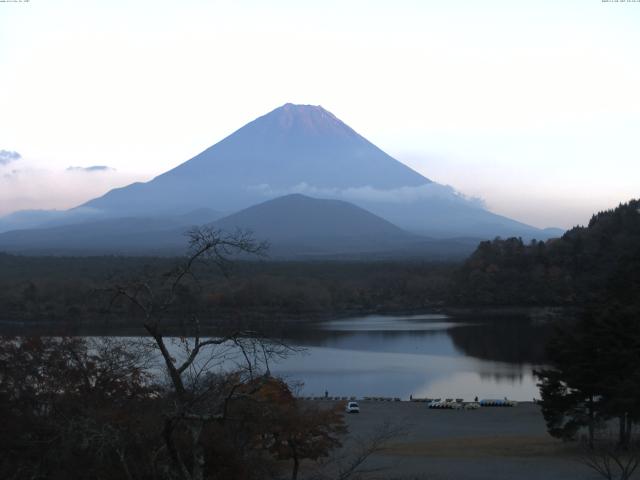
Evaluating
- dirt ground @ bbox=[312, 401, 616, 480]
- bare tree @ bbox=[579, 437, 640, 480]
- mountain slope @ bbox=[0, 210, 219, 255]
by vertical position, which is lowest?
dirt ground @ bbox=[312, 401, 616, 480]

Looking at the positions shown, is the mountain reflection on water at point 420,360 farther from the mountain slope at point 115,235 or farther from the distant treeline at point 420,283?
the mountain slope at point 115,235

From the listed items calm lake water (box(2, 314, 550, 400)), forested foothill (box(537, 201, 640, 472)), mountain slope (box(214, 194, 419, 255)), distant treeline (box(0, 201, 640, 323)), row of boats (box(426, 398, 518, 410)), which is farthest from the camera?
mountain slope (box(214, 194, 419, 255))

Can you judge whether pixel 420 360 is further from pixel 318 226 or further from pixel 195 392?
pixel 318 226

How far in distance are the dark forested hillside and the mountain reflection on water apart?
20.5 feet

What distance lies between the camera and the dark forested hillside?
3459 centimetres

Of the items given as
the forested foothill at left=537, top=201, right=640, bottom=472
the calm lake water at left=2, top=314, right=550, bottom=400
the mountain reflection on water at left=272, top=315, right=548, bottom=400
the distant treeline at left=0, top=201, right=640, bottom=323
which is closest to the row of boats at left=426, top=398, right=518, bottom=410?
the calm lake water at left=2, top=314, right=550, bottom=400

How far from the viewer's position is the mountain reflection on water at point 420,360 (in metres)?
16.0

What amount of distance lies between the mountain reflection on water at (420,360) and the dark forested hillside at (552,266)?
6236 mm

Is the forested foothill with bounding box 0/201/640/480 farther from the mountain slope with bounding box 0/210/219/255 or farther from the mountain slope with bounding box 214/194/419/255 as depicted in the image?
the mountain slope with bounding box 214/194/419/255

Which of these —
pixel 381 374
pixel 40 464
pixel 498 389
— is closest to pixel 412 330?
pixel 381 374

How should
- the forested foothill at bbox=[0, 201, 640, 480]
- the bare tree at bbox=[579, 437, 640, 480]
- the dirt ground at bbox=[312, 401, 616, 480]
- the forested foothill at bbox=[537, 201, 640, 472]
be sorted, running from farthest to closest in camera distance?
the forested foothill at bbox=[537, 201, 640, 472] → the dirt ground at bbox=[312, 401, 616, 480] → the bare tree at bbox=[579, 437, 640, 480] → the forested foothill at bbox=[0, 201, 640, 480]

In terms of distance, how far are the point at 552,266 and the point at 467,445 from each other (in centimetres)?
2818

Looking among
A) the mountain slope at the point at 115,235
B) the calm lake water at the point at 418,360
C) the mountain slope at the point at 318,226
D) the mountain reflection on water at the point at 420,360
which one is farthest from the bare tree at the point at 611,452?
the mountain slope at the point at 318,226

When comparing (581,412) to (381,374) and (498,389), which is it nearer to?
(498,389)
